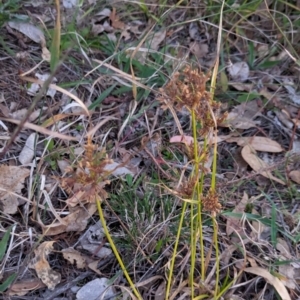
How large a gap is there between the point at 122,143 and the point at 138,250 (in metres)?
0.39

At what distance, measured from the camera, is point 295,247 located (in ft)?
5.15

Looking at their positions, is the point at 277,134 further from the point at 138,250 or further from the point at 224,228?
the point at 138,250

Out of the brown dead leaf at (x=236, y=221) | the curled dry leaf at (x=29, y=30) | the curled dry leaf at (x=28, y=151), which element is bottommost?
the brown dead leaf at (x=236, y=221)

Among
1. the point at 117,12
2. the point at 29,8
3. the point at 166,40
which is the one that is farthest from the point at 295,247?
the point at 29,8

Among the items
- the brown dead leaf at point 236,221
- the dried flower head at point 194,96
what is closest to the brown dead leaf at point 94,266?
the brown dead leaf at point 236,221

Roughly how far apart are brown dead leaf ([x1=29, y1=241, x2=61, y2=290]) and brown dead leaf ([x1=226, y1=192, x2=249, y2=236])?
0.49 meters

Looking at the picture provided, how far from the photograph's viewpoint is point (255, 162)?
5.83ft

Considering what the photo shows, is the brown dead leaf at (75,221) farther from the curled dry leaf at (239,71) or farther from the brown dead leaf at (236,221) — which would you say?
the curled dry leaf at (239,71)

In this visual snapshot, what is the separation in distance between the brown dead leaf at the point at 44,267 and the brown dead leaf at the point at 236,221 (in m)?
0.49

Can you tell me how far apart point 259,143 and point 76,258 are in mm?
730

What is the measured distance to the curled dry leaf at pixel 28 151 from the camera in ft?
5.54

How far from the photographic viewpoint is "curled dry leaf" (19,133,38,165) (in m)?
1.69

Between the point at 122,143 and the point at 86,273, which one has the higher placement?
the point at 122,143

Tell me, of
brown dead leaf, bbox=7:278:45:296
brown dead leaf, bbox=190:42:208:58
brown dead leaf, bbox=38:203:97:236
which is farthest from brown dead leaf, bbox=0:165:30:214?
brown dead leaf, bbox=190:42:208:58
